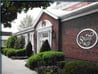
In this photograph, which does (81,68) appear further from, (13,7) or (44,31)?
(44,31)

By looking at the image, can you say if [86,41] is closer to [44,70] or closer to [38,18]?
[44,70]

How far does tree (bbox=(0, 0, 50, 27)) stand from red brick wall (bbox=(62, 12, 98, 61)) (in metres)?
3.79

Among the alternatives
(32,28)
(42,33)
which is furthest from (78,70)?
(32,28)

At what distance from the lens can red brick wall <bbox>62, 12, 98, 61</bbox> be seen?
15.5m

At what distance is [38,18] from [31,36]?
3.35 metres

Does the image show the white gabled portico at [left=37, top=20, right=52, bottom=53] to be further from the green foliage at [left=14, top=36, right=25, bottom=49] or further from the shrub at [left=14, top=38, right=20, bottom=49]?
the shrub at [left=14, top=38, right=20, bottom=49]

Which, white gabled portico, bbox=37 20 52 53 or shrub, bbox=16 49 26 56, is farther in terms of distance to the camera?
shrub, bbox=16 49 26 56

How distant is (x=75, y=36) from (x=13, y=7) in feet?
17.9

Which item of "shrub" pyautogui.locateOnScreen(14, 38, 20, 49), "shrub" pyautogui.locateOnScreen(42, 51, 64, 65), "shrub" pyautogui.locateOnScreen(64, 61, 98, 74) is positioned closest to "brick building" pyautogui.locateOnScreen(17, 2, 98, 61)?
"shrub" pyautogui.locateOnScreen(42, 51, 64, 65)

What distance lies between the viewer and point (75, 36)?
1738 centimetres

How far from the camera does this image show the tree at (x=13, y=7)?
41.5 feet

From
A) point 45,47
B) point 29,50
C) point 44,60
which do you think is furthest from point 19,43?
point 44,60

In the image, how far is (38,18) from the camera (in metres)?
23.8

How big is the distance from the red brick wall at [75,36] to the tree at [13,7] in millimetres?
3793
